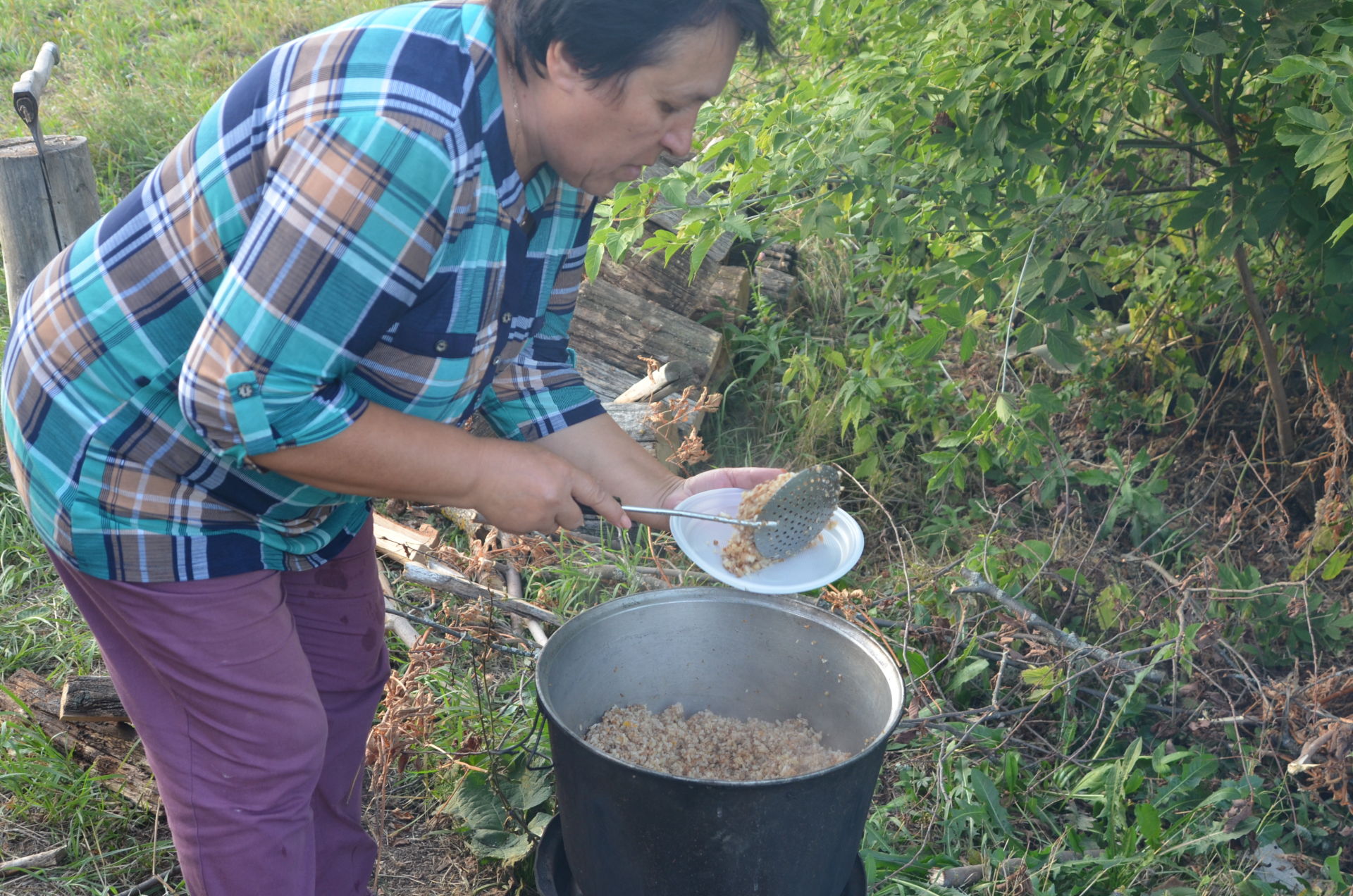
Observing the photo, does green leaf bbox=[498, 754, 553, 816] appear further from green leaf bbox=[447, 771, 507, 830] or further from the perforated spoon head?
the perforated spoon head

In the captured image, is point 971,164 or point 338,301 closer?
point 338,301

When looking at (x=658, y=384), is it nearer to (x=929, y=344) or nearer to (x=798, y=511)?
(x=929, y=344)

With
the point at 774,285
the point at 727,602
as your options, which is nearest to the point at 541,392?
the point at 727,602

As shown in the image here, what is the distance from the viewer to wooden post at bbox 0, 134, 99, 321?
3.34m

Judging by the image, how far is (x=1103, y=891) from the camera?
8.05 feet

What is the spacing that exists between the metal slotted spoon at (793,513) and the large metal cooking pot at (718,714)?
23 centimetres

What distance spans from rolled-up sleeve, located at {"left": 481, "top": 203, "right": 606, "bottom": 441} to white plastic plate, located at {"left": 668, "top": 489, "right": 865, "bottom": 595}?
306 mm

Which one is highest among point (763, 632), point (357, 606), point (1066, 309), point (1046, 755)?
point (1066, 309)

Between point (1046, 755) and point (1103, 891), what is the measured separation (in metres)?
0.46

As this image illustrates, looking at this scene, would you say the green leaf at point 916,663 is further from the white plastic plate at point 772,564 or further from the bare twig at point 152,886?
the bare twig at point 152,886

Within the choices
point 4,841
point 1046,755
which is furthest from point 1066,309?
point 4,841

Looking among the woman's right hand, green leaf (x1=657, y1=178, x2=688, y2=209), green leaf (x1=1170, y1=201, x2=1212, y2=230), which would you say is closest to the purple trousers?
the woman's right hand

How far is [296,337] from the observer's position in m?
1.33

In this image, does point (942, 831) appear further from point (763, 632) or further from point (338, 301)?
point (338, 301)
